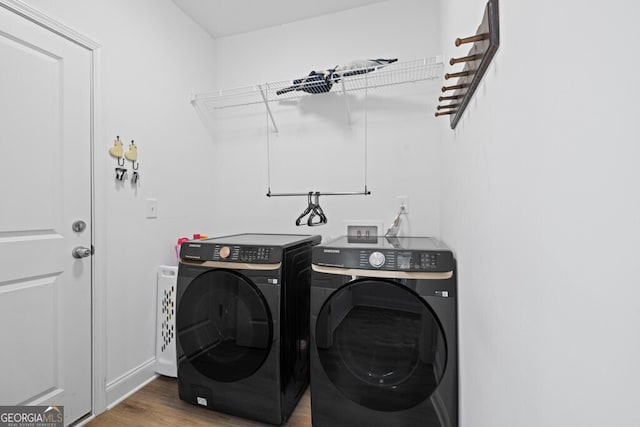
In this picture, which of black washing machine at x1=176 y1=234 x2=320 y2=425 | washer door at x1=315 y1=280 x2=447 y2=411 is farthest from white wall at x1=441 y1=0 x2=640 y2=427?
black washing machine at x1=176 y1=234 x2=320 y2=425

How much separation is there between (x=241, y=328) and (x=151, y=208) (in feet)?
3.60

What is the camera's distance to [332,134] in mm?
2289

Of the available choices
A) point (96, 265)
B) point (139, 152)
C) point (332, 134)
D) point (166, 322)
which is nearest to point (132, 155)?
point (139, 152)

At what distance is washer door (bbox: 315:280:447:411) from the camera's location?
48.6 inches

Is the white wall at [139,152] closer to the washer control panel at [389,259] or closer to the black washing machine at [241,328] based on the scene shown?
the black washing machine at [241,328]

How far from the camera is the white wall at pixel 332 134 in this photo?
6.83 ft

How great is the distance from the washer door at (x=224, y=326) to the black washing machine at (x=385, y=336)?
0.31m

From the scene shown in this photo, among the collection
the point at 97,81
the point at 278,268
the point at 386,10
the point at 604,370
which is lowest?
the point at 278,268

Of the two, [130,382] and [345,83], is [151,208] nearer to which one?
[130,382]

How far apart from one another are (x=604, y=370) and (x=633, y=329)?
0.07 m

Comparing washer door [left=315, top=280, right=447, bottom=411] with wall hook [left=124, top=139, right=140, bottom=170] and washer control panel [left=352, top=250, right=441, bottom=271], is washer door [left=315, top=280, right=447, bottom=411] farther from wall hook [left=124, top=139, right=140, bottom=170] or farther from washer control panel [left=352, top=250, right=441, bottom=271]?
wall hook [left=124, top=139, right=140, bottom=170]

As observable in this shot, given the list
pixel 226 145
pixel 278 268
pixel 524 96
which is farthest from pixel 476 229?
pixel 226 145

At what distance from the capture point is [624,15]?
26 cm

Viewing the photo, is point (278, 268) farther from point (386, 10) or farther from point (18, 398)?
point (386, 10)
